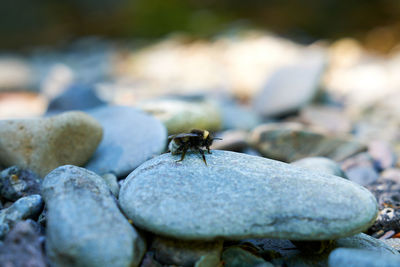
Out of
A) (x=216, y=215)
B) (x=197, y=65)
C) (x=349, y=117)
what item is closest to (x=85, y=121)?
(x=216, y=215)

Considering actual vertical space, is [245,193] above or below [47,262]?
above

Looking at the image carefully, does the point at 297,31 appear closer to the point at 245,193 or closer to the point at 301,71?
the point at 301,71

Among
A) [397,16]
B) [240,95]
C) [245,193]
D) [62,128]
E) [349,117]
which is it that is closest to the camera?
[245,193]

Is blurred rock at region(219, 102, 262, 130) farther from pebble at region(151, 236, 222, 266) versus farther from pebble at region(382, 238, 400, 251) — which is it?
pebble at region(151, 236, 222, 266)

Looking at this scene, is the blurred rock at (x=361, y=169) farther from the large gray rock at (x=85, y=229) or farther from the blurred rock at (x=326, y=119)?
the large gray rock at (x=85, y=229)

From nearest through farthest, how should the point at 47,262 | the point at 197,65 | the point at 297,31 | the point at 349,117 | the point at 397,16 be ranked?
the point at 47,262 < the point at 349,117 < the point at 197,65 < the point at 397,16 < the point at 297,31
